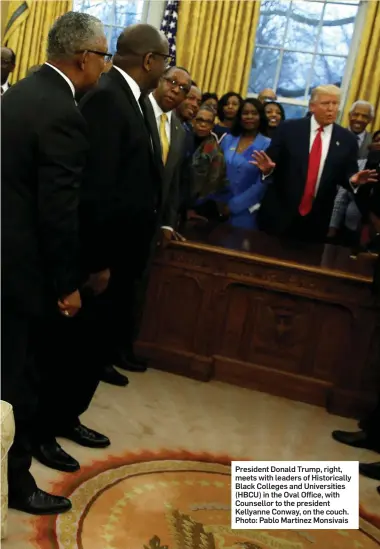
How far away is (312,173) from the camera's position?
3674mm

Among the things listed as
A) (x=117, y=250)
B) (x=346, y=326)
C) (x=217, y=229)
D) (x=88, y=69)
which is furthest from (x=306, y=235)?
(x=88, y=69)

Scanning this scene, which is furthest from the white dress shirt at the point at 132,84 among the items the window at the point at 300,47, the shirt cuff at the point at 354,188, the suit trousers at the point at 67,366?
the window at the point at 300,47

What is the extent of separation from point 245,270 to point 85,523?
166 cm

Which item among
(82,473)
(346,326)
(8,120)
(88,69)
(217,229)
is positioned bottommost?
(82,473)

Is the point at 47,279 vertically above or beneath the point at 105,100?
beneath

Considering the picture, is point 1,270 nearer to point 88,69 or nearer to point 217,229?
point 88,69

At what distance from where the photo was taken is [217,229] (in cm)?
370

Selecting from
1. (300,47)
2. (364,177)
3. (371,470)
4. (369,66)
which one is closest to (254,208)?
(364,177)

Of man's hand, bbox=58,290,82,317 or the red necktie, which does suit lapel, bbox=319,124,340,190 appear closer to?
the red necktie

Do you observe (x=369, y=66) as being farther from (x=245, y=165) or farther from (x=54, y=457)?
(x=54, y=457)

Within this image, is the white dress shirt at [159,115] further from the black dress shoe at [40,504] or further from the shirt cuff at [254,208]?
the black dress shoe at [40,504]

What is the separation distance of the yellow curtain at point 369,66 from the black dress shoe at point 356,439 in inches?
158

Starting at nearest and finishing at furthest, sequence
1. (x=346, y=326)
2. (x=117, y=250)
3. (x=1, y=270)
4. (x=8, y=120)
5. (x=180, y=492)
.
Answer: (x=8, y=120) < (x=1, y=270) < (x=117, y=250) < (x=180, y=492) < (x=346, y=326)

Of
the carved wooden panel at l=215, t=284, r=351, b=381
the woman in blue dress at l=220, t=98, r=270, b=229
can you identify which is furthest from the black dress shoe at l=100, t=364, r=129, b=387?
the woman in blue dress at l=220, t=98, r=270, b=229
